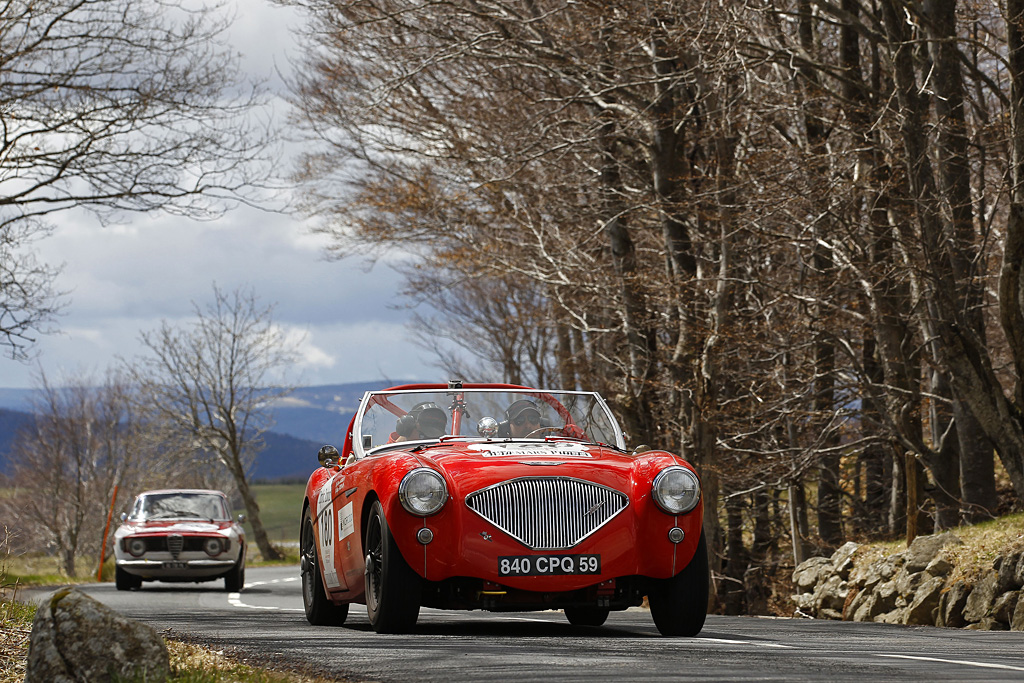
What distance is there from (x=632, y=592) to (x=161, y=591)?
50.8ft

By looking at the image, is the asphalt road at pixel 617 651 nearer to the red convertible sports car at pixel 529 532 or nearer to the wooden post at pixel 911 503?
the red convertible sports car at pixel 529 532

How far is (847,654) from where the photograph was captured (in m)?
7.07

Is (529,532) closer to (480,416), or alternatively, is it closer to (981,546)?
(480,416)

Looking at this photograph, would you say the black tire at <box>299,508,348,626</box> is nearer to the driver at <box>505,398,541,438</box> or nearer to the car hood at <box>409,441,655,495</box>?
the driver at <box>505,398,541,438</box>

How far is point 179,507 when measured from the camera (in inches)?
896

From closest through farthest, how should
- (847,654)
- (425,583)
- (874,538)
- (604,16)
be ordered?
(847,654)
(425,583)
(604,16)
(874,538)

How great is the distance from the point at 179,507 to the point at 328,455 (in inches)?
540

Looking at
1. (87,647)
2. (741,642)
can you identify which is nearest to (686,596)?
(741,642)

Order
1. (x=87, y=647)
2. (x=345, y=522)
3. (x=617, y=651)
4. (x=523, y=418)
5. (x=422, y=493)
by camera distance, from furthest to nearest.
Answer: (x=523, y=418) → (x=345, y=522) → (x=422, y=493) → (x=617, y=651) → (x=87, y=647)

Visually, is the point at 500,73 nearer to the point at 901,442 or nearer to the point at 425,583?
the point at 901,442

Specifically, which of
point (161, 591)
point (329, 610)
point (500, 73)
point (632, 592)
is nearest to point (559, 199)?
point (500, 73)

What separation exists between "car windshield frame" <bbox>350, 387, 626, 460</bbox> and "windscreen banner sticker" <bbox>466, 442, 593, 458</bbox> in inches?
21.3

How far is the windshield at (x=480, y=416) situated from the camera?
9.58 metres

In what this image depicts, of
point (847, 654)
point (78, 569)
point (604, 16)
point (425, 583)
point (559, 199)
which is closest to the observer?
point (847, 654)
